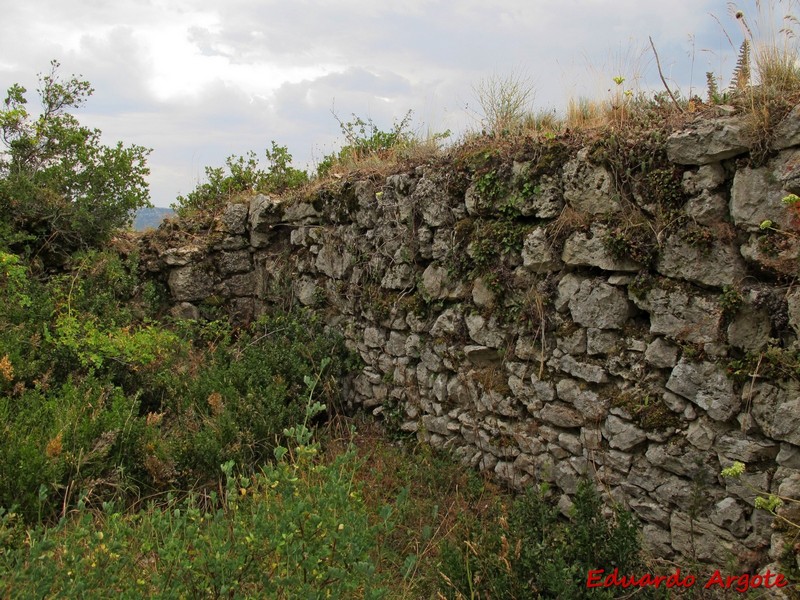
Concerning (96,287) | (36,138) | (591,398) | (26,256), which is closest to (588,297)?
(591,398)

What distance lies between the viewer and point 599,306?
13.9ft

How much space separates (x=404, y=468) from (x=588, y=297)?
83.3 inches

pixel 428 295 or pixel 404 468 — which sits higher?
pixel 428 295

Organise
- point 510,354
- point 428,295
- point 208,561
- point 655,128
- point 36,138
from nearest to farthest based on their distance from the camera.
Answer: point 208,561 → point 655,128 → point 510,354 → point 428,295 → point 36,138

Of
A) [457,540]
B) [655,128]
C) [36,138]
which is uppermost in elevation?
[36,138]

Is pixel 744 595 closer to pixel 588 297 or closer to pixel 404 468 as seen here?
pixel 588 297

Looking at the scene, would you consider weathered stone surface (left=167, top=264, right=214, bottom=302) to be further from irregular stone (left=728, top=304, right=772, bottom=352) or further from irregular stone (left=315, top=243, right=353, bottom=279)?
irregular stone (left=728, top=304, right=772, bottom=352)

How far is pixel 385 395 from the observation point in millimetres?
6160

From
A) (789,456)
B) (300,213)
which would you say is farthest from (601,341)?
(300,213)

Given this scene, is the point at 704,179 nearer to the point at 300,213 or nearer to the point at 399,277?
the point at 399,277

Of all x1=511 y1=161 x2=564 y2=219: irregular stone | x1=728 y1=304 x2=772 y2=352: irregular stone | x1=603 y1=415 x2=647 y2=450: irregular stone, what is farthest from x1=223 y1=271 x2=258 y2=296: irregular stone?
x1=728 y1=304 x2=772 y2=352: irregular stone

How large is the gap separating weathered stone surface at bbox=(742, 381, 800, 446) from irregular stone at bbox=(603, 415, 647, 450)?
71 cm

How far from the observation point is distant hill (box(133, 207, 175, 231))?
8781mm

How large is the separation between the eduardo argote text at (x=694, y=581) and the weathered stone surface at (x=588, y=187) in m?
2.25
